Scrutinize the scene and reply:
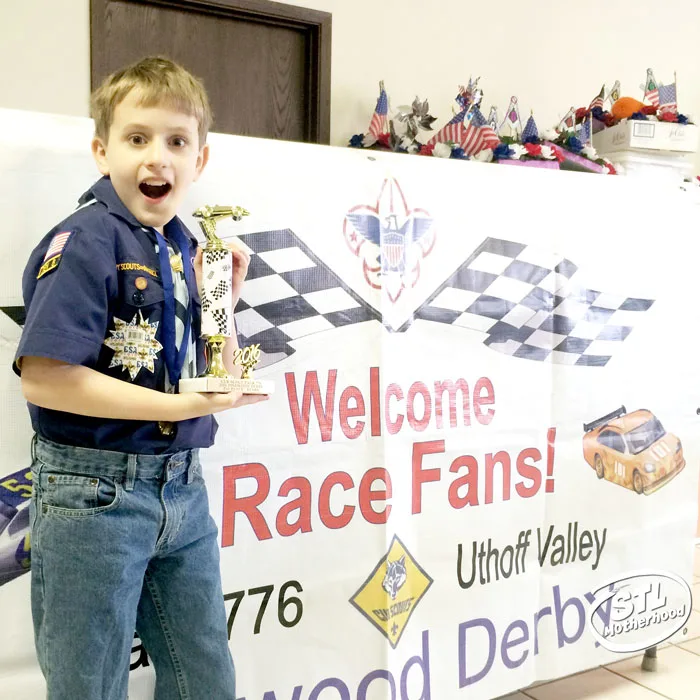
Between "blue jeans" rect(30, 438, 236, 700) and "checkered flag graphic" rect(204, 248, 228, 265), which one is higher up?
"checkered flag graphic" rect(204, 248, 228, 265)

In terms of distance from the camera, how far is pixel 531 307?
63.6 inches

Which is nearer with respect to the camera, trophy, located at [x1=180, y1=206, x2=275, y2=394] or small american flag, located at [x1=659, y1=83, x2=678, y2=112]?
trophy, located at [x1=180, y1=206, x2=275, y2=394]

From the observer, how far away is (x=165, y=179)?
988 mm

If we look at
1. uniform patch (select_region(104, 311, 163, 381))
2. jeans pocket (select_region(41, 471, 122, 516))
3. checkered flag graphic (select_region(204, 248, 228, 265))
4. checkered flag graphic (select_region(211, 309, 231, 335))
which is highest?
checkered flag graphic (select_region(204, 248, 228, 265))

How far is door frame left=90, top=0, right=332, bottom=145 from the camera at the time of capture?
8.39 ft

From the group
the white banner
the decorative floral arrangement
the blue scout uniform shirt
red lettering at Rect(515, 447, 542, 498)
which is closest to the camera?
the blue scout uniform shirt

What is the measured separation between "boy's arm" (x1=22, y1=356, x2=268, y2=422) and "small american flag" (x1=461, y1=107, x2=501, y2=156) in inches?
57.9

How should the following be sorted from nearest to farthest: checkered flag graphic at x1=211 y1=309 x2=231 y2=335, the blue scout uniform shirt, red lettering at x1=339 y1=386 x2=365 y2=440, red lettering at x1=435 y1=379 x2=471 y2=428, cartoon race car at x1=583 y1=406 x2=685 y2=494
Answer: the blue scout uniform shirt < checkered flag graphic at x1=211 y1=309 x2=231 y2=335 < red lettering at x1=339 y1=386 x2=365 y2=440 < red lettering at x1=435 y1=379 x2=471 y2=428 < cartoon race car at x1=583 y1=406 x2=685 y2=494

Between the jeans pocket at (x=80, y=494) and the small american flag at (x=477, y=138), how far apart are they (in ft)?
5.12

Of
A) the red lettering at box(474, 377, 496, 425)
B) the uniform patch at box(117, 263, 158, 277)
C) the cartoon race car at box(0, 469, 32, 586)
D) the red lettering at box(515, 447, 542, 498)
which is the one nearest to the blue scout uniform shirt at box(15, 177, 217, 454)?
the uniform patch at box(117, 263, 158, 277)

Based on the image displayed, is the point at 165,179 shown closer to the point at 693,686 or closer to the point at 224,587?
the point at 224,587

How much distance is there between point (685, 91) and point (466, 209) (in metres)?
2.43

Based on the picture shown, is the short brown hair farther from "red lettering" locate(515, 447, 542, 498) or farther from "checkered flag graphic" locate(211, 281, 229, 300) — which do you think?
"red lettering" locate(515, 447, 542, 498)

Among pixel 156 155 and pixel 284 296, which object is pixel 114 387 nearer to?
pixel 156 155
